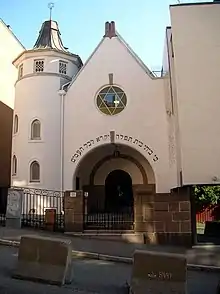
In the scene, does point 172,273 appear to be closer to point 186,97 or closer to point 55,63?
point 186,97

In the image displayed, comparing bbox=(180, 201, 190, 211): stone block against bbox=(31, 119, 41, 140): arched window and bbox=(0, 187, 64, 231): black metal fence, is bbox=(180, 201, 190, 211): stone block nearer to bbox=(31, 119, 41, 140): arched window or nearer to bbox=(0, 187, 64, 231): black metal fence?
bbox=(0, 187, 64, 231): black metal fence

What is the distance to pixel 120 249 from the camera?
12.0m

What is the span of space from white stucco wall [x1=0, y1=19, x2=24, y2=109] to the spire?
3.61 metres

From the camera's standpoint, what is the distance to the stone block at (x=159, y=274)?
6484 mm

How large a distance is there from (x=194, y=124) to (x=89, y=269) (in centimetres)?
646

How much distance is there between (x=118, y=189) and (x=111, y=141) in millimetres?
4470

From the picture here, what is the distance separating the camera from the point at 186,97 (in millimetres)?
13172

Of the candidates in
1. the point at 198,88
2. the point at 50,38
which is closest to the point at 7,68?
the point at 50,38

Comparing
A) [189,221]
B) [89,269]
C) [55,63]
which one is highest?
[55,63]

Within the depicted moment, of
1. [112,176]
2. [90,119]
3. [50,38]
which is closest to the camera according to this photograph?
[90,119]

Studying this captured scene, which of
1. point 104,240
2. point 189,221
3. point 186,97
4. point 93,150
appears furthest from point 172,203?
point 93,150

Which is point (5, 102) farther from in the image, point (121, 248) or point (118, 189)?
point (121, 248)

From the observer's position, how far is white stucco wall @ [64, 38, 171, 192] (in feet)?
62.7

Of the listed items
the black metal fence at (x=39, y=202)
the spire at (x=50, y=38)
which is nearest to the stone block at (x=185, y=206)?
the black metal fence at (x=39, y=202)
